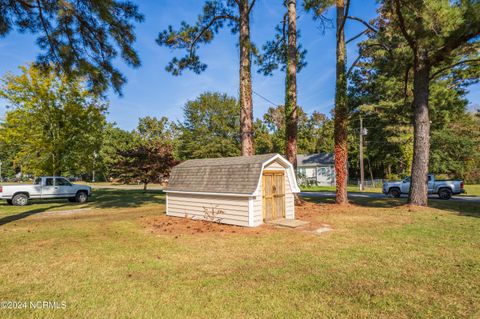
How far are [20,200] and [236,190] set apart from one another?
1433 cm

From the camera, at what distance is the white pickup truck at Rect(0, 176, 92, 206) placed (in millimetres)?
14578

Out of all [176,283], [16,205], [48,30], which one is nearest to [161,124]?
[16,205]

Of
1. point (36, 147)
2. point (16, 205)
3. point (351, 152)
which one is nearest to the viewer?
point (16, 205)

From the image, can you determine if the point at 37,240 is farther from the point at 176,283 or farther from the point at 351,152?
the point at 351,152

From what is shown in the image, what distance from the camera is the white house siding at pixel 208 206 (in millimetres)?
8289

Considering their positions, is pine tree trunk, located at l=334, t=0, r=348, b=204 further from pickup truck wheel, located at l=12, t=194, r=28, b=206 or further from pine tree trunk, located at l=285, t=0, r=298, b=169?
pickup truck wheel, located at l=12, t=194, r=28, b=206

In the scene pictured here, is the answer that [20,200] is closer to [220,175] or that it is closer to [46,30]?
[46,30]

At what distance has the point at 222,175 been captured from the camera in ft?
29.9

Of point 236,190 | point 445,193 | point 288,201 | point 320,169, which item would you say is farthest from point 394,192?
point 320,169

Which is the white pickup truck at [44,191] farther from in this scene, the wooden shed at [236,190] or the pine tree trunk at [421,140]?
the pine tree trunk at [421,140]

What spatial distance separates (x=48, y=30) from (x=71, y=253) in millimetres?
6132

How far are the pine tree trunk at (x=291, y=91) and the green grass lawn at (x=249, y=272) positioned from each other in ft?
19.8

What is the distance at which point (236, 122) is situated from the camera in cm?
4209

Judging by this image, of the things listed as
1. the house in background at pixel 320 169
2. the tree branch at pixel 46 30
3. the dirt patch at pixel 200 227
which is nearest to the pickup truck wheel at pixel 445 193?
the dirt patch at pixel 200 227
